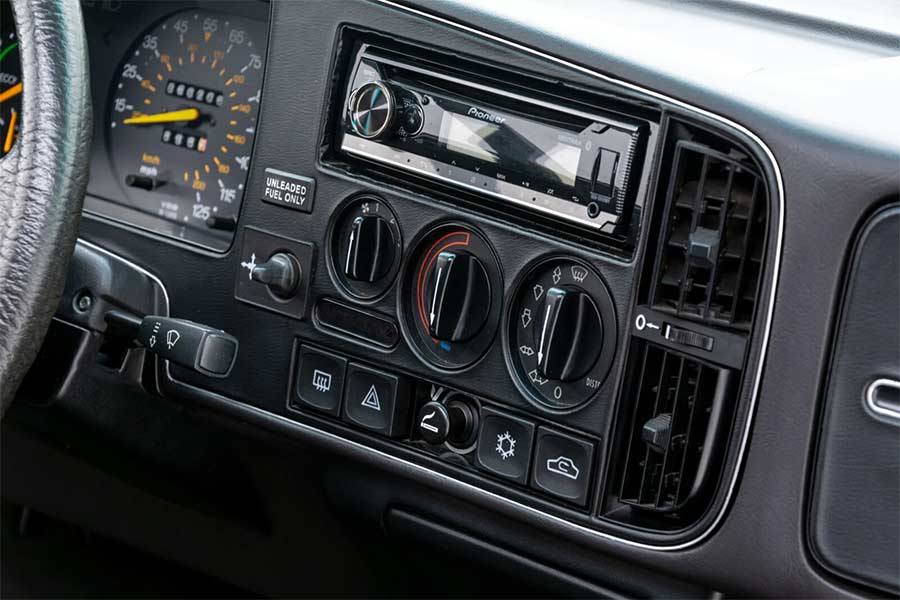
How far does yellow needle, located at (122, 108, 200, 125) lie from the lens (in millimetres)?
1753

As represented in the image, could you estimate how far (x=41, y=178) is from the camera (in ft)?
4.06

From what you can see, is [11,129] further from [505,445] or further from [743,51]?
[743,51]

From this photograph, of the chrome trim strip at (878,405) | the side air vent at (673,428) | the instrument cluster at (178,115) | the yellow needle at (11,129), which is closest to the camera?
the chrome trim strip at (878,405)

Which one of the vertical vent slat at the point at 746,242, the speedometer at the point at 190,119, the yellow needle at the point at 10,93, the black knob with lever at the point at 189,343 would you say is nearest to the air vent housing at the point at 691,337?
the vertical vent slat at the point at 746,242

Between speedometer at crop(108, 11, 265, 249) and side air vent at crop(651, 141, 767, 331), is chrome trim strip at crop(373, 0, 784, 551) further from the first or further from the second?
speedometer at crop(108, 11, 265, 249)

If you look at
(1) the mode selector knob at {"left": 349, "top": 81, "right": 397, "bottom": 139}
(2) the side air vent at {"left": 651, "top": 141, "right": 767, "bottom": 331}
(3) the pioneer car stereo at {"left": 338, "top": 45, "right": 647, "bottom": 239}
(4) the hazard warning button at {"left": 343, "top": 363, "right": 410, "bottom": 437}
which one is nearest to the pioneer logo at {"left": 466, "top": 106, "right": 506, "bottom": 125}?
(3) the pioneer car stereo at {"left": 338, "top": 45, "right": 647, "bottom": 239}

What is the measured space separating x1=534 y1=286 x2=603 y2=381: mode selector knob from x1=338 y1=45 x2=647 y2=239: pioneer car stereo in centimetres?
8

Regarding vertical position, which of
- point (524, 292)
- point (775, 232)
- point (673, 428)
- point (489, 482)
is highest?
point (775, 232)

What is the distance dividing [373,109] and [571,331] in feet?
1.18

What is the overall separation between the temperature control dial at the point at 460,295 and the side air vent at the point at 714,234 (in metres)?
0.21

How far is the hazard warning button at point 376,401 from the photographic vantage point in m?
1.43

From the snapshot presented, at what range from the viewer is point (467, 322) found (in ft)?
4.46

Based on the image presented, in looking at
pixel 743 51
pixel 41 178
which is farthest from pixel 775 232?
pixel 41 178

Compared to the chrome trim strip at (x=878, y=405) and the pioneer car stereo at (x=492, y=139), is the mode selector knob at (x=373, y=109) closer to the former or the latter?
the pioneer car stereo at (x=492, y=139)
